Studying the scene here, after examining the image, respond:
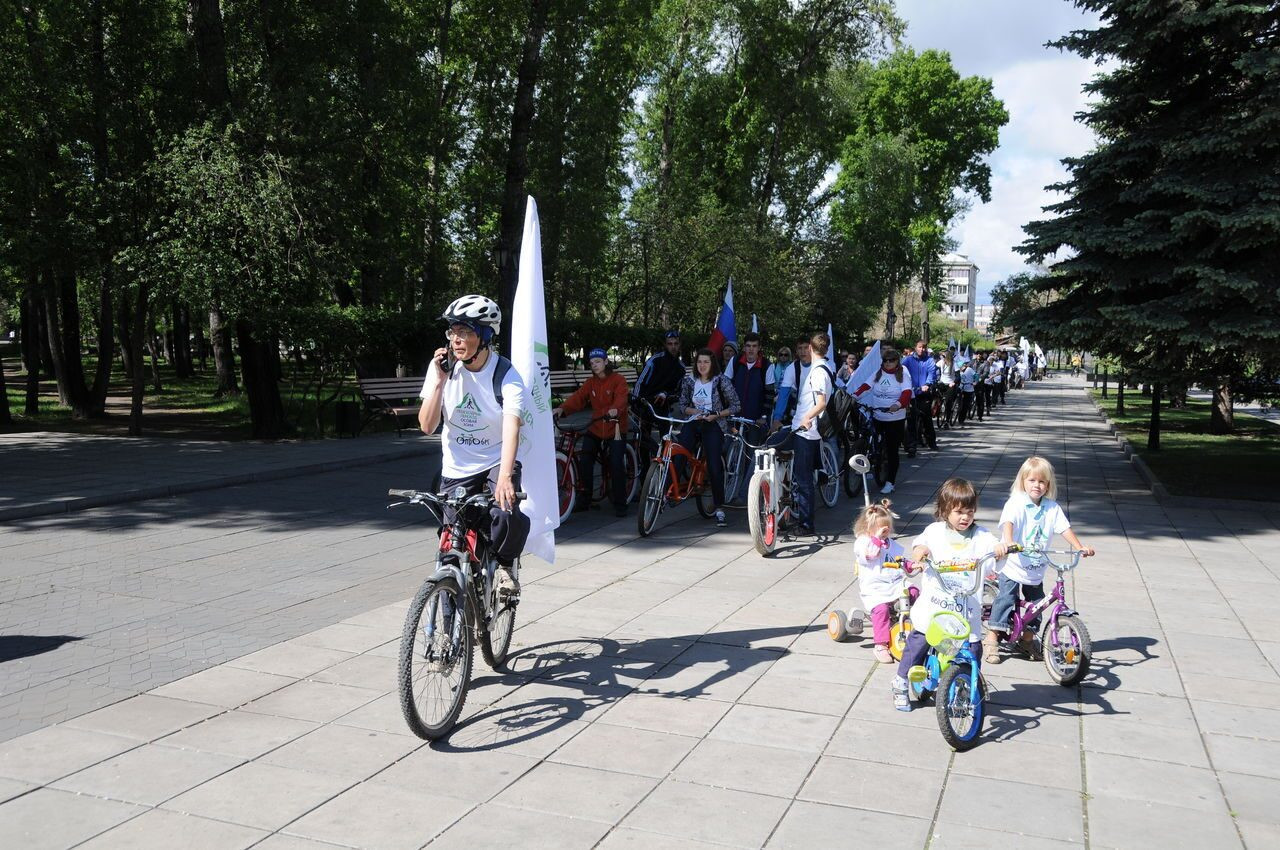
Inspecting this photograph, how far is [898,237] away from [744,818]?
174ft

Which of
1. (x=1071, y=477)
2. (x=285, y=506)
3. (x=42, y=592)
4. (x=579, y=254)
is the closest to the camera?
(x=42, y=592)

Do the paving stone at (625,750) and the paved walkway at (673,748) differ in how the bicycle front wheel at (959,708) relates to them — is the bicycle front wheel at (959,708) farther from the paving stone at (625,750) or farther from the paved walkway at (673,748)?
the paving stone at (625,750)

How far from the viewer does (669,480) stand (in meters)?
10.1

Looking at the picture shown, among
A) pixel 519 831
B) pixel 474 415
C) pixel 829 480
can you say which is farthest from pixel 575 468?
pixel 519 831

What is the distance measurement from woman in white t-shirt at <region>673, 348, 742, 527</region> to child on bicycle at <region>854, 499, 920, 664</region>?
13.5 feet

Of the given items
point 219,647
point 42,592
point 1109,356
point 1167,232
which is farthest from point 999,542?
point 1109,356

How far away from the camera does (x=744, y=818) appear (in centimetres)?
390

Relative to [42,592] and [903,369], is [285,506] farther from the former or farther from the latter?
[903,369]

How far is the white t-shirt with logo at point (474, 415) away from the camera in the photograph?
199 inches

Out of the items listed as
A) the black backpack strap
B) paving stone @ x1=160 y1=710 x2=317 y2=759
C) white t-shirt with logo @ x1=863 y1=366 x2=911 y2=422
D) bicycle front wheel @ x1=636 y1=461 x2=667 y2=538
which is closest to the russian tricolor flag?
white t-shirt with logo @ x1=863 y1=366 x2=911 y2=422

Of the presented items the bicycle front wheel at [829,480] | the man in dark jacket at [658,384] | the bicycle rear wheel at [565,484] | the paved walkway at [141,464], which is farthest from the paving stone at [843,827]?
the paved walkway at [141,464]

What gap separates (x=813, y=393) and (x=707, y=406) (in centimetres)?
122

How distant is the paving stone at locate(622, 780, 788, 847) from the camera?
3762 millimetres

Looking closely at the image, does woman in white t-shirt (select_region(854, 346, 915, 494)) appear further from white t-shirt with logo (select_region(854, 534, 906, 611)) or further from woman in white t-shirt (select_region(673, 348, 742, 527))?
white t-shirt with logo (select_region(854, 534, 906, 611))
